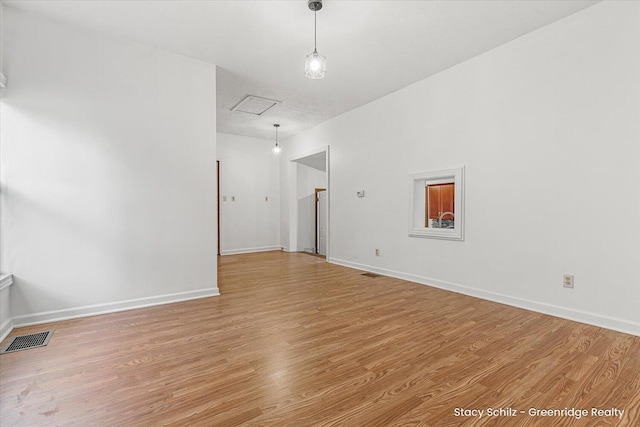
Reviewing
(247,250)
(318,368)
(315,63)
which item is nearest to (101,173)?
(315,63)

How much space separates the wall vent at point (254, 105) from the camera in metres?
5.01

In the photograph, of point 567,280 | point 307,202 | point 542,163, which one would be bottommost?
point 567,280

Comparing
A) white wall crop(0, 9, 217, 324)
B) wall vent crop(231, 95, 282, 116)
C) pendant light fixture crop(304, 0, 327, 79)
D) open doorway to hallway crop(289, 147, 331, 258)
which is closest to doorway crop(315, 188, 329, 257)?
open doorway to hallway crop(289, 147, 331, 258)

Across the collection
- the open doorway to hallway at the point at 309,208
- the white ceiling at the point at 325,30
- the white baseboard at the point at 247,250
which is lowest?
the white baseboard at the point at 247,250

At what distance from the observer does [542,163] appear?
10.2 feet

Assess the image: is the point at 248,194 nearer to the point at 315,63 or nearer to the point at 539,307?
the point at 315,63

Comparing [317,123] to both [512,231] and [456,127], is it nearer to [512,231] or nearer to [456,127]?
[456,127]

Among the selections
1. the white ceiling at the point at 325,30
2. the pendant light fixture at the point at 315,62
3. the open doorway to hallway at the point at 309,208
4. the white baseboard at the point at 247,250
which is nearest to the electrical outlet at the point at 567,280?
the white ceiling at the point at 325,30

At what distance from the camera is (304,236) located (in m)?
7.98

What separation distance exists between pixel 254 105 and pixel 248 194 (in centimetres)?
280

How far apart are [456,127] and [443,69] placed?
0.82 metres

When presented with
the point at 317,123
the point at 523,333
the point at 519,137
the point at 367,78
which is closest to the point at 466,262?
the point at 523,333

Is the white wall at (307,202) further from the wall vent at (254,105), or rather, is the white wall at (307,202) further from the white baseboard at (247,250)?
the wall vent at (254,105)

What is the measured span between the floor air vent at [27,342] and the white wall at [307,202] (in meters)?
5.57
